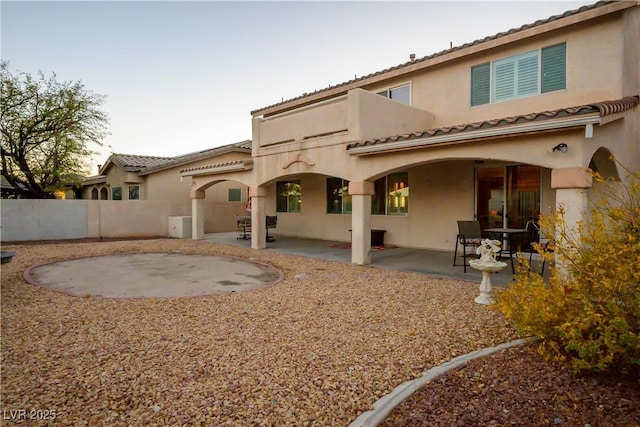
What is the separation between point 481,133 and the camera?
787 centimetres

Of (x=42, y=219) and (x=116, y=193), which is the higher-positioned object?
(x=116, y=193)

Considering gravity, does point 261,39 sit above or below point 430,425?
above

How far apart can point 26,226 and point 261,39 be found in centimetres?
1382

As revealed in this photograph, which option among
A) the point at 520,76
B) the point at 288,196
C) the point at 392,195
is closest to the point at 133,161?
the point at 288,196

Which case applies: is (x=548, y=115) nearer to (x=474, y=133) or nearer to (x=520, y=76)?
(x=474, y=133)

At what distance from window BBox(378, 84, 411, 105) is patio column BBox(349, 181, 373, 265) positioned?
4485 mm

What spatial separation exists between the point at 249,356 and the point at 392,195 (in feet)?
35.5

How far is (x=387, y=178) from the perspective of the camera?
564 inches

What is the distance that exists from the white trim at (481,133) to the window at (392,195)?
4.09 meters

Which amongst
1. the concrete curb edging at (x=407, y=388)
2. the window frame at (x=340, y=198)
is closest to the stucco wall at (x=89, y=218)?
the window frame at (x=340, y=198)

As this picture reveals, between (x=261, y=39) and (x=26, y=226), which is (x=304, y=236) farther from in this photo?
(x=26, y=226)

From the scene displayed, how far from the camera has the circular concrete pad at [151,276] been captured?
7922 mm

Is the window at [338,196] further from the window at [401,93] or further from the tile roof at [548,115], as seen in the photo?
the tile roof at [548,115]

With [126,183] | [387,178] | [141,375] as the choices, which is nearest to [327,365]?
[141,375]
